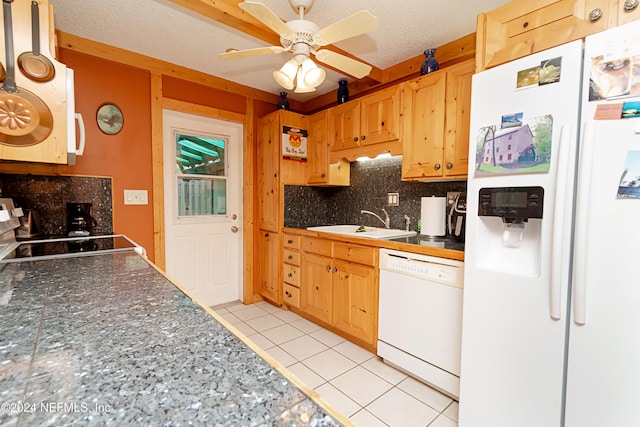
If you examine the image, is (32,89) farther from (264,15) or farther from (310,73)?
(310,73)

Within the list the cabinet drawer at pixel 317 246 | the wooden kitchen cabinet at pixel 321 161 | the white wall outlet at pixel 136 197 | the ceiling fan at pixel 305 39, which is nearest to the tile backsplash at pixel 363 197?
the wooden kitchen cabinet at pixel 321 161

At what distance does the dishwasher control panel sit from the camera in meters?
1.76

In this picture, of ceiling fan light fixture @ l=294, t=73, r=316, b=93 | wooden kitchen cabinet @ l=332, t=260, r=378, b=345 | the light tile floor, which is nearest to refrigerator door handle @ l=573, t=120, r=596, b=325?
the light tile floor

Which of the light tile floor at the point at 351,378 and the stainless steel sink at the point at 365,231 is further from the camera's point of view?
the stainless steel sink at the point at 365,231

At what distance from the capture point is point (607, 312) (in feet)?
3.63

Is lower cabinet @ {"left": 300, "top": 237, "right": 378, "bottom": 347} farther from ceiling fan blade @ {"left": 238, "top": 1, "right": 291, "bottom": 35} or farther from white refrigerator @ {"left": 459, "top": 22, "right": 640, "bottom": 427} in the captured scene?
ceiling fan blade @ {"left": 238, "top": 1, "right": 291, "bottom": 35}

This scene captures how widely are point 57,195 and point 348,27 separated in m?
2.52

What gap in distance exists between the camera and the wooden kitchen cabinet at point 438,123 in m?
1.97

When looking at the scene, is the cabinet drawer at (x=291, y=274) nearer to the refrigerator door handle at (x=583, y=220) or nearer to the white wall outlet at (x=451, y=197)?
the white wall outlet at (x=451, y=197)

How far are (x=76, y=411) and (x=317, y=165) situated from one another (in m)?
2.99

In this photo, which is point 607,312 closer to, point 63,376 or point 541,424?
point 541,424

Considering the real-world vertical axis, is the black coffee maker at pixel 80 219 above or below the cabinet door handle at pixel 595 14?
below

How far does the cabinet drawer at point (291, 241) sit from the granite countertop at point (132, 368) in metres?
2.15

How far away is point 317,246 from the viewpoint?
2.77 m
